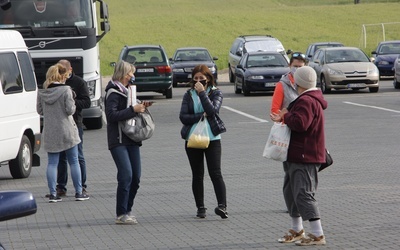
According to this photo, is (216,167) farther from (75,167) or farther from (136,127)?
(75,167)

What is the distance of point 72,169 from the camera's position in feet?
42.2

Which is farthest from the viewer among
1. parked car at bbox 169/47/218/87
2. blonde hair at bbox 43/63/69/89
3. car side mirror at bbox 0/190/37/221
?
parked car at bbox 169/47/218/87

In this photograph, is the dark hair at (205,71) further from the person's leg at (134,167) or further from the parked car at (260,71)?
the parked car at (260,71)

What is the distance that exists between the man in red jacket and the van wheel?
6864mm

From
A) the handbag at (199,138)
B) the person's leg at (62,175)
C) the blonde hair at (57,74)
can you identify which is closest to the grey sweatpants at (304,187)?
the handbag at (199,138)

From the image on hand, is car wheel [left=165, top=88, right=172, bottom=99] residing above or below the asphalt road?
below

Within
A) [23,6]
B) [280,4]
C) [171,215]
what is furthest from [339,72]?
[280,4]

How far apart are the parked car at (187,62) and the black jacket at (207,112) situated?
1239 inches

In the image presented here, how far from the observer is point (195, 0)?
4769 inches

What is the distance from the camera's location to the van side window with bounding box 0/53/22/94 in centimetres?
1525

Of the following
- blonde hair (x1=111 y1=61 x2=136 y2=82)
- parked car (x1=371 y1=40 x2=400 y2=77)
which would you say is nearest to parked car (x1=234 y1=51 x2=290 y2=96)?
parked car (x1=371 y1=40 x2=400 y2=77)

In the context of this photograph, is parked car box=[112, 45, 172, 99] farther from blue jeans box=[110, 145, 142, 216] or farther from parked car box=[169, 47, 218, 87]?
blue jeans box=[110, 145, 142, 216]

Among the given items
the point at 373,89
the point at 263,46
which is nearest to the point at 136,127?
the point at 373,89

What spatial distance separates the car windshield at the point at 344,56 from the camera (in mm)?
37103
